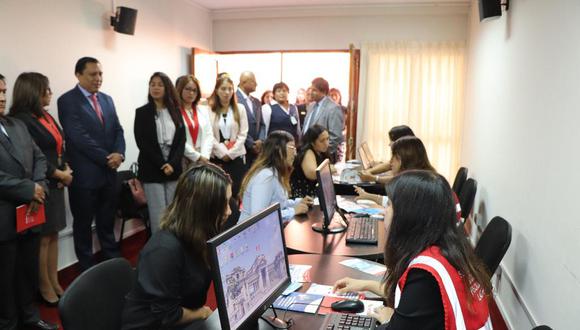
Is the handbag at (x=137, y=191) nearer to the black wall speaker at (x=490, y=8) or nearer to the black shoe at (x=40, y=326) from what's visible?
the black shoe at (x=40, y=326)

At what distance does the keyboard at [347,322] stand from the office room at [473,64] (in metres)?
0.85

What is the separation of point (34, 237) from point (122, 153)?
1.12 m

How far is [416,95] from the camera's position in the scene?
20.5ft

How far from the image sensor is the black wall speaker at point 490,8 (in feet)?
11.1

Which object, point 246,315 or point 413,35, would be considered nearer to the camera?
point 246,315

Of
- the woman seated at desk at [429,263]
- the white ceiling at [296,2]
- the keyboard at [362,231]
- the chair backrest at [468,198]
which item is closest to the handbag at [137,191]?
the keyboard at [362,231]

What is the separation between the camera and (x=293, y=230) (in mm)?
2627

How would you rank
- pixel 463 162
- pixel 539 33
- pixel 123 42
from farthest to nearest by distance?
pixel 463 162 < pixel 123 42 < pixel 539 33

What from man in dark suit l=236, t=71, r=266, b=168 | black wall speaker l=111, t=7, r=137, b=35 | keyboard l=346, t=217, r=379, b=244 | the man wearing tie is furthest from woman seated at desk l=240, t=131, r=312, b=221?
the man wearing tie

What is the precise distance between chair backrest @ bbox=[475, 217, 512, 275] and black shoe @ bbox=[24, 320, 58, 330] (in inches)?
97.8

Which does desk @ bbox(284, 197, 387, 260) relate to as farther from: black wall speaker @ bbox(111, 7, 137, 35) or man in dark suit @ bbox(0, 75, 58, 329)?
black wall speaker @ bbox(111, 7, 137, 35)

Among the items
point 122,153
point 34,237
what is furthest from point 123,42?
point 34,237

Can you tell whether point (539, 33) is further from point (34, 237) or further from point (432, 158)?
point (432, 158)

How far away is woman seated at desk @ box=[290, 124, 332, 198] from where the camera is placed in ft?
11.8
